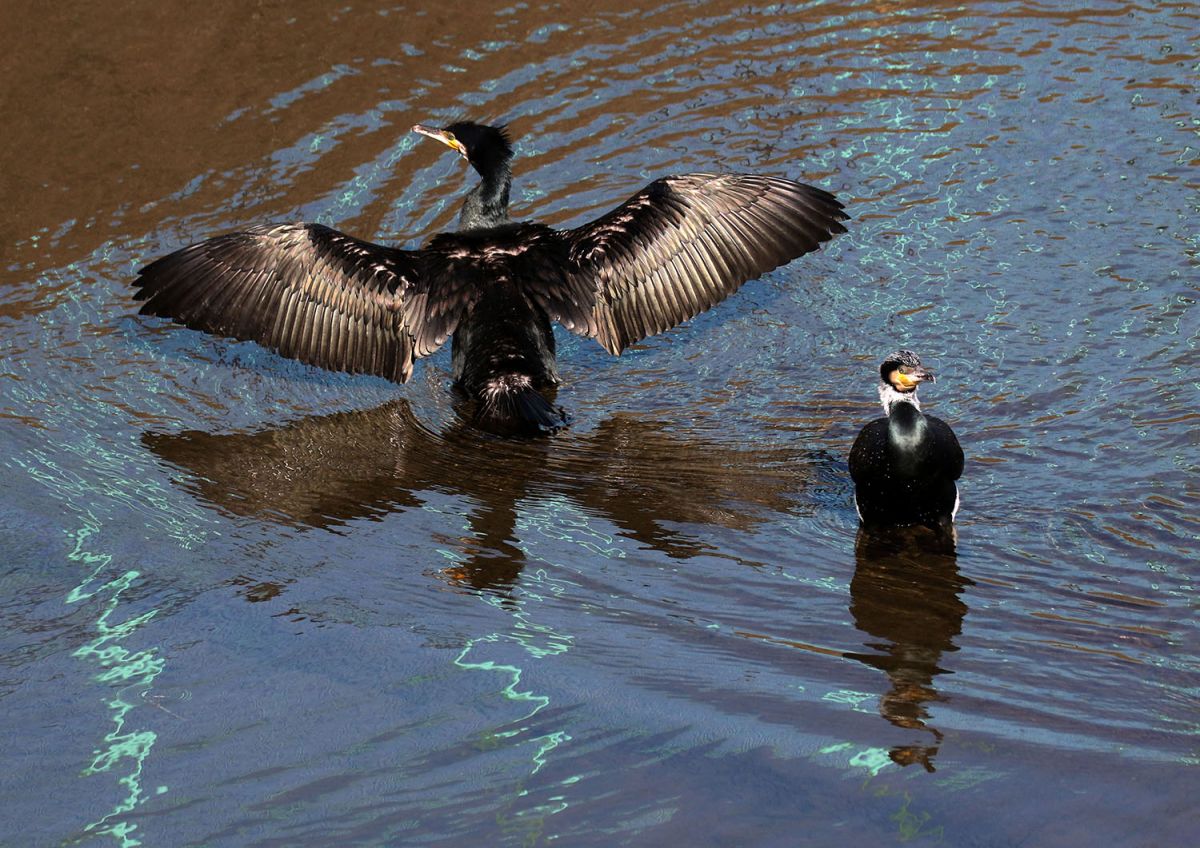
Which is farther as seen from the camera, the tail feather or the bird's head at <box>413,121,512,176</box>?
the bird's head at <box>413,121,512,176</box>

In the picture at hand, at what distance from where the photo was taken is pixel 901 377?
6.36 m

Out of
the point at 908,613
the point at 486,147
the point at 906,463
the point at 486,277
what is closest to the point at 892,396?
the point at 906,463

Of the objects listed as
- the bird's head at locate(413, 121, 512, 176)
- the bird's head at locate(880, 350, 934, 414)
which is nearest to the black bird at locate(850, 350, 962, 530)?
the bird's head at locate(880, 350, 934, 414)

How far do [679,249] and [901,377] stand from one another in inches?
90.0

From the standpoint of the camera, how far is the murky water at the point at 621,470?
4.38 m

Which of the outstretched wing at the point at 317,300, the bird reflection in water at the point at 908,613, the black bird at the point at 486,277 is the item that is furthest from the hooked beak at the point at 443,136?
the bird reflection in water at the point at 908,613

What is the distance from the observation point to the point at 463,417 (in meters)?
7.90

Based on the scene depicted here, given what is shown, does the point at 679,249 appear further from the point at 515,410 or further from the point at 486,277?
the point at 515,410

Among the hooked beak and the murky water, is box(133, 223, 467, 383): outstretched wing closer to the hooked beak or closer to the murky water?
the murky water

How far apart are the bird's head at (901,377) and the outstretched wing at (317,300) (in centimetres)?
267

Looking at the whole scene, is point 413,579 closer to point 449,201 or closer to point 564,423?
point 564,423

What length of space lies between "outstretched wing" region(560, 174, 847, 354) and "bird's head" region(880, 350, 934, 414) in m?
1.93

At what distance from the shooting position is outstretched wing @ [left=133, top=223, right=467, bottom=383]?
8.16 m

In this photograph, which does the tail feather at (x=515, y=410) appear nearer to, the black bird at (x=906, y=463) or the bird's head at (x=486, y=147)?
the bird's head at (x=486, y=147)
